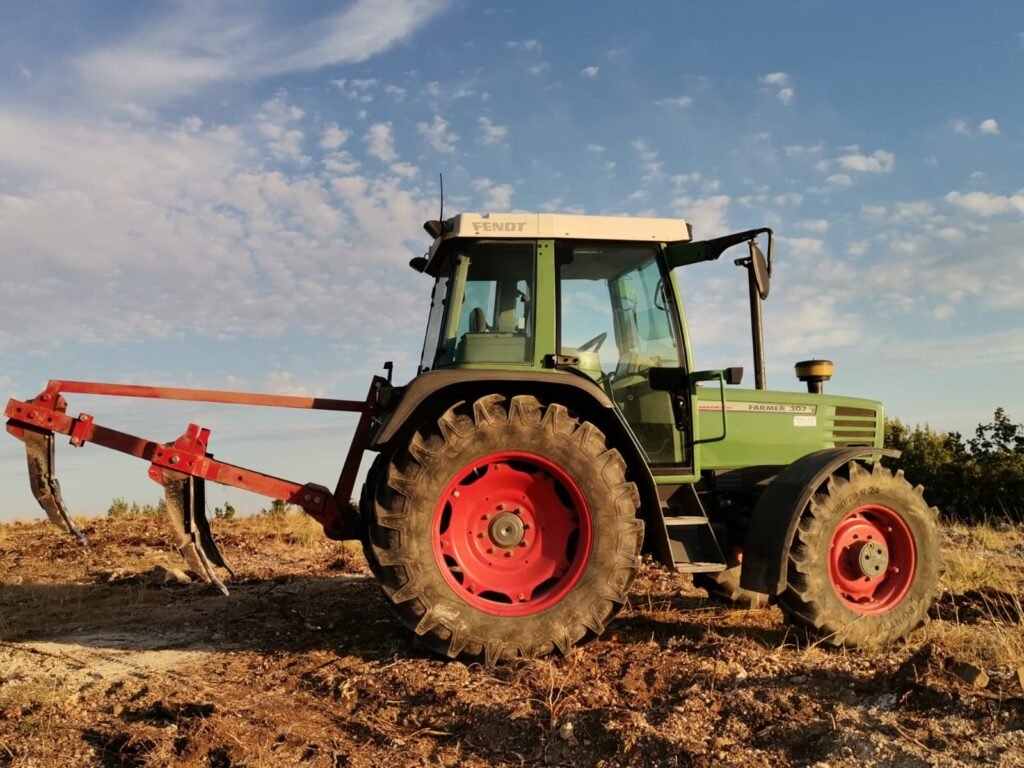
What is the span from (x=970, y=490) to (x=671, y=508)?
10375 mm

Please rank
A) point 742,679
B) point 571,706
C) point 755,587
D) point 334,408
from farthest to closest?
point 334,408 → point 755,587 → point 742,679 → point 571,706

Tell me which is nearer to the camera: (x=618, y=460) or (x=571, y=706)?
(x=571, y=706)

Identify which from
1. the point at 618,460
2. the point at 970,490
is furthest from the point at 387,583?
the point at 970,490

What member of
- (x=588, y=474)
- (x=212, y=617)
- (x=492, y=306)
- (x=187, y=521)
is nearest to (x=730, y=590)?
(x=588, y=474)

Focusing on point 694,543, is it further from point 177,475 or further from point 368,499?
point 177,475

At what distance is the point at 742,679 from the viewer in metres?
3.94

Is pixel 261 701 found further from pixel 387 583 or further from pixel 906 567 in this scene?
pixel 906 567

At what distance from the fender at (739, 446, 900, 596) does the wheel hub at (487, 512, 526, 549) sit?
→ 4.70ft

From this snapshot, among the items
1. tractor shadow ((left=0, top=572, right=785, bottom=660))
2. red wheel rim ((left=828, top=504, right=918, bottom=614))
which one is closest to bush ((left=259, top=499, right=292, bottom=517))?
tractor shadow ((left=0, top=572, right=785, bottom=660))

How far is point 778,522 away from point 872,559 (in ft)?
2.70

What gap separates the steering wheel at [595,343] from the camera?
5.05 meters

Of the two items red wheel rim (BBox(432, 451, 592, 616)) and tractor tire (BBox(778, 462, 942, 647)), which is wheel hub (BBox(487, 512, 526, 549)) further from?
tractor tire (BBox(778, 462, 942, 647))

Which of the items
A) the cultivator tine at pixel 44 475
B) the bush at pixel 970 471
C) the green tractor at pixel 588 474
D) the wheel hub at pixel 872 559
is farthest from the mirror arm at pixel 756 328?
the bush at pixel 970 471

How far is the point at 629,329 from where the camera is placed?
5.32m
